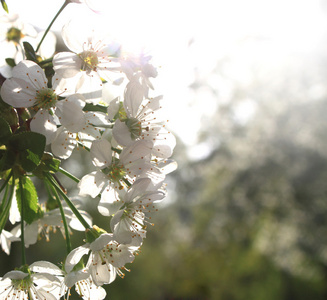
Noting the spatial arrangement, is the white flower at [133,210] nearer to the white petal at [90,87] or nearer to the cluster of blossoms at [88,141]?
the cluster of blossoms at [88,141]

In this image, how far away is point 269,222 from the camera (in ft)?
29.3

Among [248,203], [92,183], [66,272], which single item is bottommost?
[248,203]

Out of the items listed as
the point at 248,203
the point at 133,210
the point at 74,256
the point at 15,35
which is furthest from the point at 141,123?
the point at 248,203

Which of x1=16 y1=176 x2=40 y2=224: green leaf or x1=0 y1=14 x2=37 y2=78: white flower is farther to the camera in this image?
x1=0 y1=14 x2=37 y2=78: white flower

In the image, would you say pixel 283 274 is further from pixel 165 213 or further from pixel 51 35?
pixel 51 35

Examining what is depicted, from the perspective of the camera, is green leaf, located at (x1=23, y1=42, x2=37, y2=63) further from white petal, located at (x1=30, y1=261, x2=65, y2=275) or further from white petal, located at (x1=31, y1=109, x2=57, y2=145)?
white petal, located at (x1=30, y1=261, x2=65, y2=275)

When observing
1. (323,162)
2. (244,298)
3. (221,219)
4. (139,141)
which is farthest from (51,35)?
(244,298)

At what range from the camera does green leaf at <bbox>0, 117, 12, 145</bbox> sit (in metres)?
0.61

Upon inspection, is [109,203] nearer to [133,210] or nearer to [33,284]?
[133,210]

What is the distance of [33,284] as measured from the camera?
700 millimetres

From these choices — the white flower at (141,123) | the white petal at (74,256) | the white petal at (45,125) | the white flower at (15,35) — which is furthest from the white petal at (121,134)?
the white flower at (15,35)

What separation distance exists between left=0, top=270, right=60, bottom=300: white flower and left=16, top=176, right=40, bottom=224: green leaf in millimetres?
125

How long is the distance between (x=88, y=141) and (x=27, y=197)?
0.56 feet

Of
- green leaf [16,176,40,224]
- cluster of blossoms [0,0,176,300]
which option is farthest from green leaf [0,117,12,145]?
green leaf [16,176,40,224]
